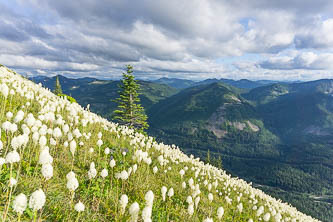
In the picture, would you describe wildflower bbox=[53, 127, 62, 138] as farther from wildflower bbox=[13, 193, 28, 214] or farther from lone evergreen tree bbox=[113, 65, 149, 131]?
lone evergreen tree bbox=[113, 65, 149, 131]

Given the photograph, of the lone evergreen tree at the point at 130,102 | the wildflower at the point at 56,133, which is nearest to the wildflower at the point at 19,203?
the wildflower at the point at 56,133

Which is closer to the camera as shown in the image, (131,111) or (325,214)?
(131,111)

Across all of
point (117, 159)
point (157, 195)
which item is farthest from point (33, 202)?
point (117, 159)

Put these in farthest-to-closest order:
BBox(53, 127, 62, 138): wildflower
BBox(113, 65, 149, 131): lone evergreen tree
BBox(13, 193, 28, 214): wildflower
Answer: BBox(113, 65, 149, 131): lone evergreen tree < BBox(53, 127, 62, 138): wildflower < BBox(13, 193, 28, 214): wildflower

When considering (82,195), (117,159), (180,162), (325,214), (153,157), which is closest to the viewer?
(82,195)

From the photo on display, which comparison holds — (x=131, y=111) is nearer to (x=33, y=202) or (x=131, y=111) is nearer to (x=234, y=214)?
(x=234, y=214)

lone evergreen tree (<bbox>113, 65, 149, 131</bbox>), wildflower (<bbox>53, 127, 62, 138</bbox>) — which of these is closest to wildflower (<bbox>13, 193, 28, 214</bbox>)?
wildflower (<bbox>53, 127, 62, 138</bbox>)

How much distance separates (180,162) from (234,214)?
16.6 ft

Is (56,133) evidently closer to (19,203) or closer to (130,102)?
(19,203)

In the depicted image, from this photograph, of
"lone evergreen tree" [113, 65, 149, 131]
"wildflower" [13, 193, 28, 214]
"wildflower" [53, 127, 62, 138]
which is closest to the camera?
"wildflower" [13, 193, 28, 214]

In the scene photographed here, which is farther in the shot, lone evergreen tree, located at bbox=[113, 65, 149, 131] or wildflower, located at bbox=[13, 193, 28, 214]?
lone evergreen tree, located at bbox=[113, 65, 149, 131]

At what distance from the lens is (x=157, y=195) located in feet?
18.6

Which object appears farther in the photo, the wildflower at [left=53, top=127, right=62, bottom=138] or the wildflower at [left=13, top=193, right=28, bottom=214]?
the wildflower at [left=53, top=127, right=62, bottom=138]

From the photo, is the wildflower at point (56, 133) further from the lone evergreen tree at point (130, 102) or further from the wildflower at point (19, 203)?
the lone evergreen tree at point (130, 102)
